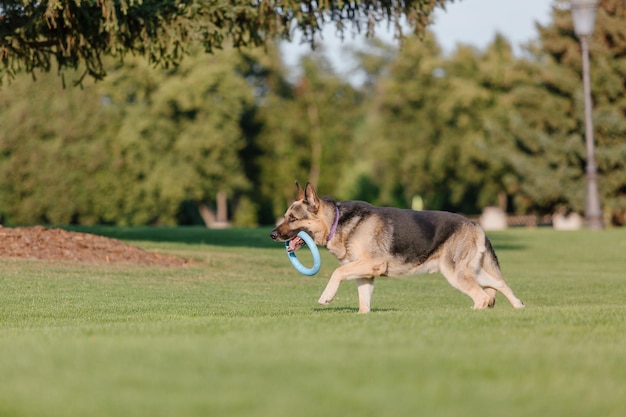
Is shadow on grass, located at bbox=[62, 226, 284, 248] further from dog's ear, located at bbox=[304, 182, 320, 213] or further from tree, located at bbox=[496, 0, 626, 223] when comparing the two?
tree, located at bbox=[496, 0, 626, 223]

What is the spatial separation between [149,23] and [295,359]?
16.0m

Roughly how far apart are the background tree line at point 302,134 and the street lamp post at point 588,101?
54.6 ft

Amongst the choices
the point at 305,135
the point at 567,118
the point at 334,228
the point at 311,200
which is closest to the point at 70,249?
the point at 311,200

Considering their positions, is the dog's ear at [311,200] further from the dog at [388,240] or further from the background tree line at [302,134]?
the background tree line at [302,134]

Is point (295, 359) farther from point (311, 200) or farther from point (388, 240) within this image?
point (311, 200)

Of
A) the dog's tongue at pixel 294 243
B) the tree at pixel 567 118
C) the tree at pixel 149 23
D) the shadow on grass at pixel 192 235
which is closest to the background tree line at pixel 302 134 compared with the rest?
the tree at pixel 567 118

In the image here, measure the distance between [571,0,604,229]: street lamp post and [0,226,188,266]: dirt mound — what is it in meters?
21.2

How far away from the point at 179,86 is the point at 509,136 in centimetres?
2077

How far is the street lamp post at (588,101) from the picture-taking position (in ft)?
127

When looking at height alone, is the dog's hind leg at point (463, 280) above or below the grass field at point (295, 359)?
above

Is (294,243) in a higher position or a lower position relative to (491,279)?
higher

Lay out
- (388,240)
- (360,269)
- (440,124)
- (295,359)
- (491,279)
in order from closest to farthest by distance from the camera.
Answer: (295,359), (360,269), (388,240), (491,279), (440,124)

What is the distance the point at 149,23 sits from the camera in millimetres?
23125

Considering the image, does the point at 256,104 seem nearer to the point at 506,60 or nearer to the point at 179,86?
the point at 179,86
